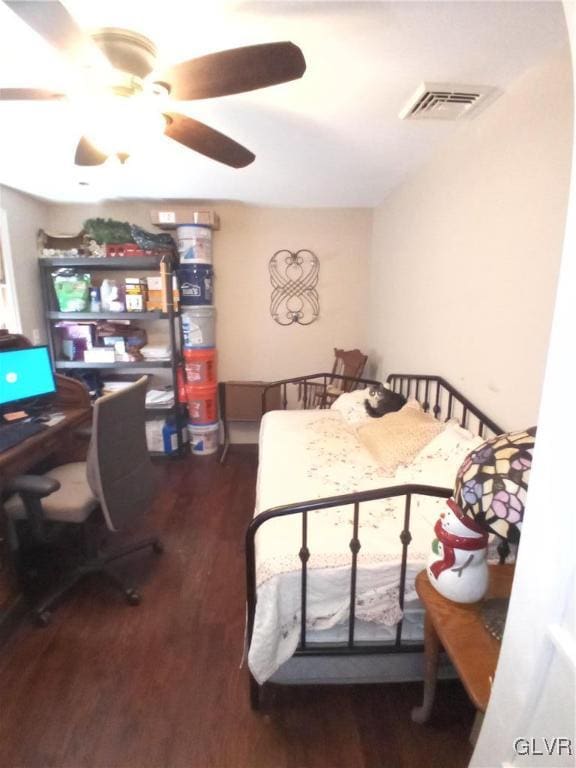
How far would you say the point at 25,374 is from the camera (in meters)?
2.18

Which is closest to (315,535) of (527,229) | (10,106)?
(527,229)

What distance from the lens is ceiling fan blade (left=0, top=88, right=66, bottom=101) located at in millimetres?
1209

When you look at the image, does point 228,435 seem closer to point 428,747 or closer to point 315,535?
point 315,535

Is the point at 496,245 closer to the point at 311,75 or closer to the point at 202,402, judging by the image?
the point at 311,75

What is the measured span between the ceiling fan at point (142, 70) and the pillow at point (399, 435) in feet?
5.01

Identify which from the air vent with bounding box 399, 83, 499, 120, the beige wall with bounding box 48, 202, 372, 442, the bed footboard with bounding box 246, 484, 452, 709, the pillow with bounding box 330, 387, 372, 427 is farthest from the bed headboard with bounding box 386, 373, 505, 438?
the air vent with bounding box 399, 83, 499, 120

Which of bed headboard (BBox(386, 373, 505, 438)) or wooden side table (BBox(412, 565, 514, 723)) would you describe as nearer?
wooden side table (BBox(412, 565, 514, 723))

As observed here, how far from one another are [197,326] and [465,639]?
2856mm

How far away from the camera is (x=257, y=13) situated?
1089 mm

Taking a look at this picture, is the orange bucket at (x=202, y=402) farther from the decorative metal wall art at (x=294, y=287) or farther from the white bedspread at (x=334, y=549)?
the white bedspread at (x=334, y=549)

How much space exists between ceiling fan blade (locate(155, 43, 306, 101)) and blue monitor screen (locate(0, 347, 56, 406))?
172 cm

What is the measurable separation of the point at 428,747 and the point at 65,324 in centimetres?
366

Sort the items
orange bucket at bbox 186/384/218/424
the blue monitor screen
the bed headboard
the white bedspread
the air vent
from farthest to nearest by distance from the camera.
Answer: orange bucket at bbox 186/384/218/424 < the blue monitor screen < the bed headboard < the air vent < the white bedspread

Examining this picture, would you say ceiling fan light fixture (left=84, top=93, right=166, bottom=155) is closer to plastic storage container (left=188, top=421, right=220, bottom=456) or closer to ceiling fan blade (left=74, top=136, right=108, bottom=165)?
ceiling fan blade (left=74, top=136, right=108, bottom=165)
